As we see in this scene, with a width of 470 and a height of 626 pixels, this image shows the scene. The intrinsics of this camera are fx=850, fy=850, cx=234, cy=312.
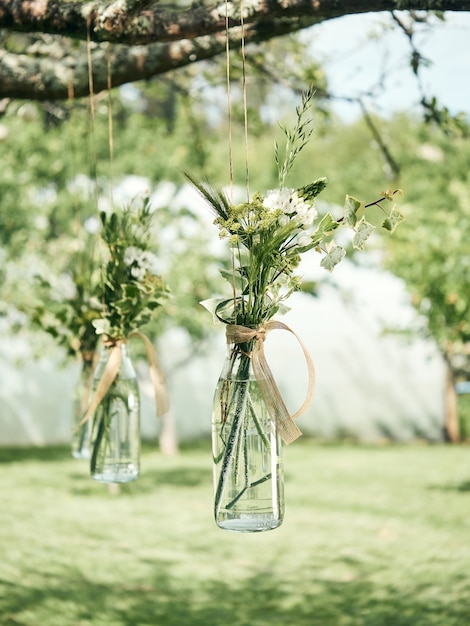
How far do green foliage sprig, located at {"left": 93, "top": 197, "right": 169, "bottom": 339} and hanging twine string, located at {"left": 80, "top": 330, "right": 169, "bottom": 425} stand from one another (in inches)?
1.4

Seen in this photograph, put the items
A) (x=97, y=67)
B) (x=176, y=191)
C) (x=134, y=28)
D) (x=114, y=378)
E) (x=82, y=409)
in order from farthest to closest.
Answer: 1. (x=176, y=191)
2. (x=82, y=409)
3. (x=97, y=67)
4. (x=114, y=378)
5. (x=134, y=28)

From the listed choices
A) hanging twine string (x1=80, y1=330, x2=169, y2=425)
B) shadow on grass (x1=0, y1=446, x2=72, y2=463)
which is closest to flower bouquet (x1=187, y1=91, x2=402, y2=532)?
hanging twine string (x1=80, y1=330, x2=169, y2=425)

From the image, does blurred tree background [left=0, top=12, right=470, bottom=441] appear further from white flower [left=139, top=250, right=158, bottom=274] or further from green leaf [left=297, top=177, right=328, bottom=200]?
green leaf [left=297, top=177, right=328, bottom=200]

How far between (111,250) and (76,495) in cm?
600

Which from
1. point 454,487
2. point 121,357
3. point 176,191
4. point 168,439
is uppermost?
point 176,191

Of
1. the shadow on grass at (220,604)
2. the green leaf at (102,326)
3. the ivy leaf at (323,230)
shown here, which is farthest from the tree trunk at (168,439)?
the ivy leaf at (323,230)

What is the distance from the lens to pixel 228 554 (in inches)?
237

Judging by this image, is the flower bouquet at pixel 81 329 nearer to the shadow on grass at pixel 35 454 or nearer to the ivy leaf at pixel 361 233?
the ivy leaf at pixel 361 233

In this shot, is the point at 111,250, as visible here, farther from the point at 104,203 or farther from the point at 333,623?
the point at 104,203

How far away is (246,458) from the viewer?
1.98m

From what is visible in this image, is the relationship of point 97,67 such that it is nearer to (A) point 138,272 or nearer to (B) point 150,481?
(A) point 138,272

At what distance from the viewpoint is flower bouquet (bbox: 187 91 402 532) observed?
1940mm

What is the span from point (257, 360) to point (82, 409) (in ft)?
4.00

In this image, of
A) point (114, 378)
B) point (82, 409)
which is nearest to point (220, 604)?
point (82, 409)
